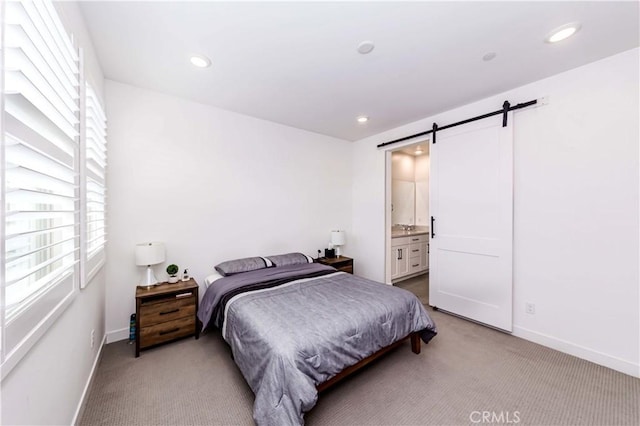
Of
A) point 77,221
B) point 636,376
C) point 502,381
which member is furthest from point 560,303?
point 77,221

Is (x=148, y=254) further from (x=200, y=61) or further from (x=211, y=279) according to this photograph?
(x=200, y=61)

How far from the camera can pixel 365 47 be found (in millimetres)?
1967

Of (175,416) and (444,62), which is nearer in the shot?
(175,416)

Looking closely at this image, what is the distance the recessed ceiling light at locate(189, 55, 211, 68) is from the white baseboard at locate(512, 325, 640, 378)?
13.2ft

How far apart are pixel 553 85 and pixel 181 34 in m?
3.36

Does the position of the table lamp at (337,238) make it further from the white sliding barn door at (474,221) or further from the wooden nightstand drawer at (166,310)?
the wooden nightstand drawer at (166,310)

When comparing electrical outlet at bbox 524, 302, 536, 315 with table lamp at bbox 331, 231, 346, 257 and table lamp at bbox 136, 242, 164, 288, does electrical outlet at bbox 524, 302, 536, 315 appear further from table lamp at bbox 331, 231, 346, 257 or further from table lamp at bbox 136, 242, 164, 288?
table lamp at bbox 136, 242, 164, 288

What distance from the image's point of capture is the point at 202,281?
9.80ft

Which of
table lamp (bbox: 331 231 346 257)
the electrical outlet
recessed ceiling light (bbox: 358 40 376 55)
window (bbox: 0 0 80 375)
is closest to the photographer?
window (bbox: 0 0 80 375)

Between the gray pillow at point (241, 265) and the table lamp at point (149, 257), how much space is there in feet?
2.08

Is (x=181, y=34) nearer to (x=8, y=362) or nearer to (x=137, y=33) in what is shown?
(x=137, y=33)

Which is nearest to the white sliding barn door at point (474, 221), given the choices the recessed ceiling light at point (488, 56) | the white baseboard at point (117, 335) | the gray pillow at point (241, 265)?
the recessed ceiling light at point (488, 56)

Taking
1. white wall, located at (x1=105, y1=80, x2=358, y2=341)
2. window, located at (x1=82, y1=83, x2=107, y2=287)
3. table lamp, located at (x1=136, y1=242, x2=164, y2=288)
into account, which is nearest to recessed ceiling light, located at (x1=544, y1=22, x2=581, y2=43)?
white wall, located at (x1=105, y1=80, x2=358, y2=341)

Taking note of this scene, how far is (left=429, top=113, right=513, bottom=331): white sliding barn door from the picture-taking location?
2.70 m
